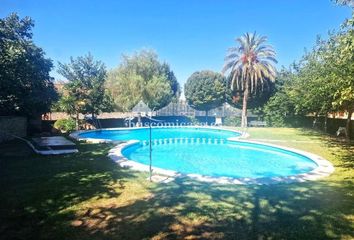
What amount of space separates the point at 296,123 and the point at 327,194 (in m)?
29.8

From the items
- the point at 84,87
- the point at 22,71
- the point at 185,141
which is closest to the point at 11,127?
the point at 22,71

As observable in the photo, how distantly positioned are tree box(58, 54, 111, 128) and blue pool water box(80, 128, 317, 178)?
8566mm

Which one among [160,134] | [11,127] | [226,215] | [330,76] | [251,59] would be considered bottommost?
[226,215]

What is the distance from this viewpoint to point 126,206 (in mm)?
6555

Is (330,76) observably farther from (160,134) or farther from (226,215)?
(160,134)

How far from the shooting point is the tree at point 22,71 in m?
16.4

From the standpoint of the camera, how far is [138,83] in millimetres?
39094

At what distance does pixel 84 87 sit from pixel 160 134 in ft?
26.7

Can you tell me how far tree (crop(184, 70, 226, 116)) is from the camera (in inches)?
1711

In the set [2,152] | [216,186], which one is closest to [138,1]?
[2,152]

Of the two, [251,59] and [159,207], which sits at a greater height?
[251,59]

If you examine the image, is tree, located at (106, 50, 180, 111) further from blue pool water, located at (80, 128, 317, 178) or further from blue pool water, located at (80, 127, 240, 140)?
blue pool water, located at (80, 128, 317, 178)

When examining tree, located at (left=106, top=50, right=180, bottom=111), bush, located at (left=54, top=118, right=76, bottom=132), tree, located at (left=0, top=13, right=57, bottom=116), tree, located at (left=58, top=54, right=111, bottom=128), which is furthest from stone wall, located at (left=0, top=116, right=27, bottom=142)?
tree, located at (left=106, top=50, right=180, bottom=111)

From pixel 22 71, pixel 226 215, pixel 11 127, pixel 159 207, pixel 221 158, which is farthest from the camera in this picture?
pixel 11 127
